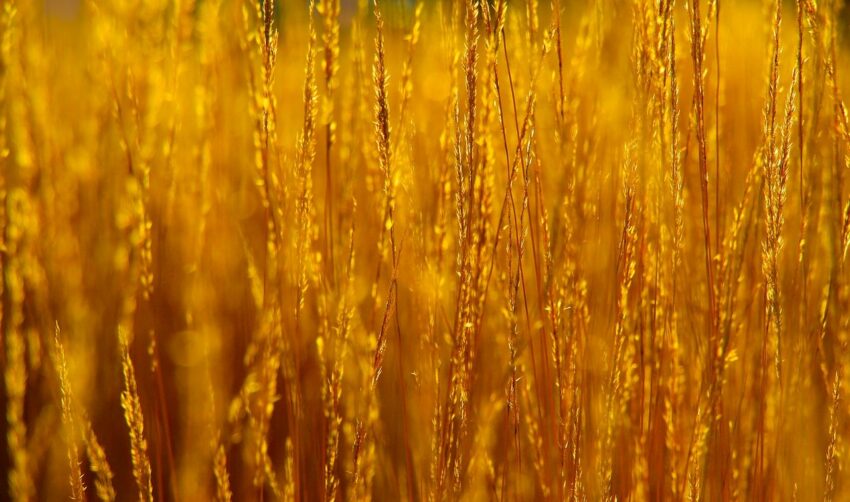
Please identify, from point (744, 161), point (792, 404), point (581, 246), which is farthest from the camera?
point (744, 161)

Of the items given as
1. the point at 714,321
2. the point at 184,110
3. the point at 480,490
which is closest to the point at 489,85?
the point at 714,321

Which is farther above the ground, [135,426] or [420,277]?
[420,277]

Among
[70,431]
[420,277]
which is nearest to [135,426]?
[70,431]

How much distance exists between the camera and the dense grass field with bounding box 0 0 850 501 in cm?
88

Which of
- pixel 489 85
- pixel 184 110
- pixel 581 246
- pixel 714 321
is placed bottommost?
pixel 714 321

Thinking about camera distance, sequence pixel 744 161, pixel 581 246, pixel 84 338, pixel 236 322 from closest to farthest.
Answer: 1. pixel 581 246
2. pixel 84 338
3. pixel 236 322
4. pixel 744 161

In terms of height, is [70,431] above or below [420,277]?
below

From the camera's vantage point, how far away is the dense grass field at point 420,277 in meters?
0.88

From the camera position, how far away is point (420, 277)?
958 millimetres

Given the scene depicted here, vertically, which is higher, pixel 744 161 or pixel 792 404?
pixel 744 161

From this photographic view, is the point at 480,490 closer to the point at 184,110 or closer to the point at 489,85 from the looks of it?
the point at 489,85

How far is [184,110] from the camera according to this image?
5.81ft

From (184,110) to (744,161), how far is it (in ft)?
4.30

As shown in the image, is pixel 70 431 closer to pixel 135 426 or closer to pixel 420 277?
pixel 135 426
